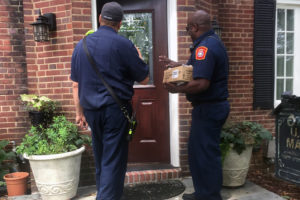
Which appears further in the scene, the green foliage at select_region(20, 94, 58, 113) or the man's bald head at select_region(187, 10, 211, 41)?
the green foliage at select_region(20, 94, 58, 113)

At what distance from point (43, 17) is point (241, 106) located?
3.27 metres

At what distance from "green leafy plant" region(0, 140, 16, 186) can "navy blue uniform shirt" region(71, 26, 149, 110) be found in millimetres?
1981

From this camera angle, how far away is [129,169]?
3.78 m

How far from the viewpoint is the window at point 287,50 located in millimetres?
4727

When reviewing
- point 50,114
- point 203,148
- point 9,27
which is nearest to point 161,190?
point 203,148

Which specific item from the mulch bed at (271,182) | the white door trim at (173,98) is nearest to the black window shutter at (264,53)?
the mulch bed at (271,182)

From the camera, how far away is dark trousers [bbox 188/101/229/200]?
2.53 metres

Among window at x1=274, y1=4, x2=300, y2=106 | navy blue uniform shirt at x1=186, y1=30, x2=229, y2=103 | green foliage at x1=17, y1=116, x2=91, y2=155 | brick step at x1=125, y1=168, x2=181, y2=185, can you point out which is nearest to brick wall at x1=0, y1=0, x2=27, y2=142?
green foliage at x1=17, y1=116, x2=91, y2=155

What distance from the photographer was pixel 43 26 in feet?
11.0

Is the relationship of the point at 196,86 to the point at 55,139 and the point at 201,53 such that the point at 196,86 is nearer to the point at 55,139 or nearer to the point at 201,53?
the point at 201,53

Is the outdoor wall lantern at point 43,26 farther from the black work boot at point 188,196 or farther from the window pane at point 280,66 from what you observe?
the window pane at point 280,66

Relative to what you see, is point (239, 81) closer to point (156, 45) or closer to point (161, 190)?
point (156, 45)

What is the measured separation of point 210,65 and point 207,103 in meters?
0.38

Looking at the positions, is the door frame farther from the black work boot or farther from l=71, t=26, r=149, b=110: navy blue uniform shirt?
l=71, t=26, r=149, b=110: navy blue uniform shirt
